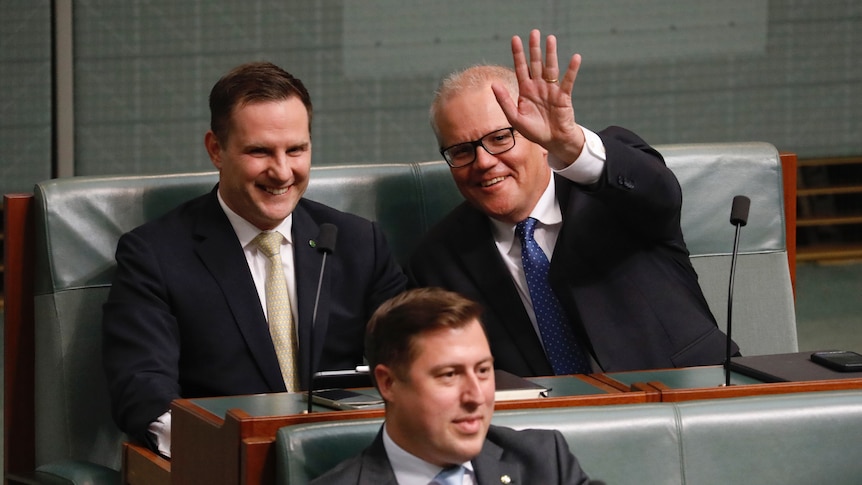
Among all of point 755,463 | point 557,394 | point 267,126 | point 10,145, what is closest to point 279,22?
point 10,145

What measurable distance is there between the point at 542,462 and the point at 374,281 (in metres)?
1.11

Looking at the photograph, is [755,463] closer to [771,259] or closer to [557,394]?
[557,394]

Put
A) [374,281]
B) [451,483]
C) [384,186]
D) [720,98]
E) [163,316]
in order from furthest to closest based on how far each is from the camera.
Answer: [720,98] → [384,186] → [374,281] → [163,316] → [451,483]

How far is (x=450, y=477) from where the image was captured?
1.93 meters

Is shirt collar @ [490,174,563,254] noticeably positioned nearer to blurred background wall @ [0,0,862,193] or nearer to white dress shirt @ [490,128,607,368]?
white dress shirt @ [490,128,607,368]

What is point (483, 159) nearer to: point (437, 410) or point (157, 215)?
point (157, 215)

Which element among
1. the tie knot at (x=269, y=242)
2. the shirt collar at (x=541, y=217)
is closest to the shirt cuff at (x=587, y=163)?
the shirt collar at (x=541, y=217)

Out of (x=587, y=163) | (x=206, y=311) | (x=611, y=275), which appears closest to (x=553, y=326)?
(x=611, y=275)

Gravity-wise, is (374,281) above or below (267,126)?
below

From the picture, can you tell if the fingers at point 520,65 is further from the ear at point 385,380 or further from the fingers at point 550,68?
the ear at point 385,380

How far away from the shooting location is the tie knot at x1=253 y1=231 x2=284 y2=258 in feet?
9.60

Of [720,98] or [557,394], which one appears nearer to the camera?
[557,394]

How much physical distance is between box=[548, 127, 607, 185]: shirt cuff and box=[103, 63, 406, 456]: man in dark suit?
0.48m

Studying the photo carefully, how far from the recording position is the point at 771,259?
134 inches
